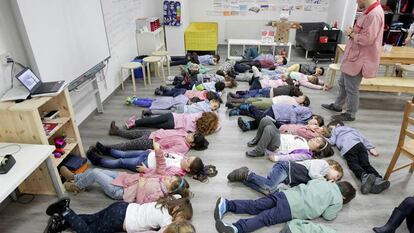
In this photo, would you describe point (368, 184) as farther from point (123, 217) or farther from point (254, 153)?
point (123, 217)

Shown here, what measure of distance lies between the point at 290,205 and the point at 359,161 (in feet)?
3.52

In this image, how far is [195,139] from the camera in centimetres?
294

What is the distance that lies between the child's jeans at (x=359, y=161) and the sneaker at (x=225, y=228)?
1363mm

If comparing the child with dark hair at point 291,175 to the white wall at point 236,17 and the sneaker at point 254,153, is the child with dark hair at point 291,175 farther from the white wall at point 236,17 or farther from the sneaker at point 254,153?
the white wall at point 236,17

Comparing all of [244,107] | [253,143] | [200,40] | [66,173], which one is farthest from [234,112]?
[200,40]

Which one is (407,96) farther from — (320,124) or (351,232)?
(351,232)

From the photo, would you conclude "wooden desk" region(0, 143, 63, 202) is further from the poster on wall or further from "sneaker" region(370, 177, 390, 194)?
the poster on wall

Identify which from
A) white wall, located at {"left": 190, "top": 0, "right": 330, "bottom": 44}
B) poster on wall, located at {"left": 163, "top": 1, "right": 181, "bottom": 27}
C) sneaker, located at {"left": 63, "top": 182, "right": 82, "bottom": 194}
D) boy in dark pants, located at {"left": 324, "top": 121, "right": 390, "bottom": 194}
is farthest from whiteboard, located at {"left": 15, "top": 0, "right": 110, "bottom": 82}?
white wall, located at {"left": 190, "top": 0, "right": 330, "bottom": 44}

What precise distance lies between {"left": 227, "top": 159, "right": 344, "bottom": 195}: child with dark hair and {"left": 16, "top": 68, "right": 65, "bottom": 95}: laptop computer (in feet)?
5.61

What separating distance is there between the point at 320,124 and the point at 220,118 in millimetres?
1224

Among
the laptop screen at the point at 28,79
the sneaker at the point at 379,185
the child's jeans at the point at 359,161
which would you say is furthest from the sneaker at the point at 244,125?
the laptop screen at the point at 28,79

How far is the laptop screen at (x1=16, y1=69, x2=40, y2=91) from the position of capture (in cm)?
224

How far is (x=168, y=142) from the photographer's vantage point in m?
2.93

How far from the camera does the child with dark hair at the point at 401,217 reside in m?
1.94
